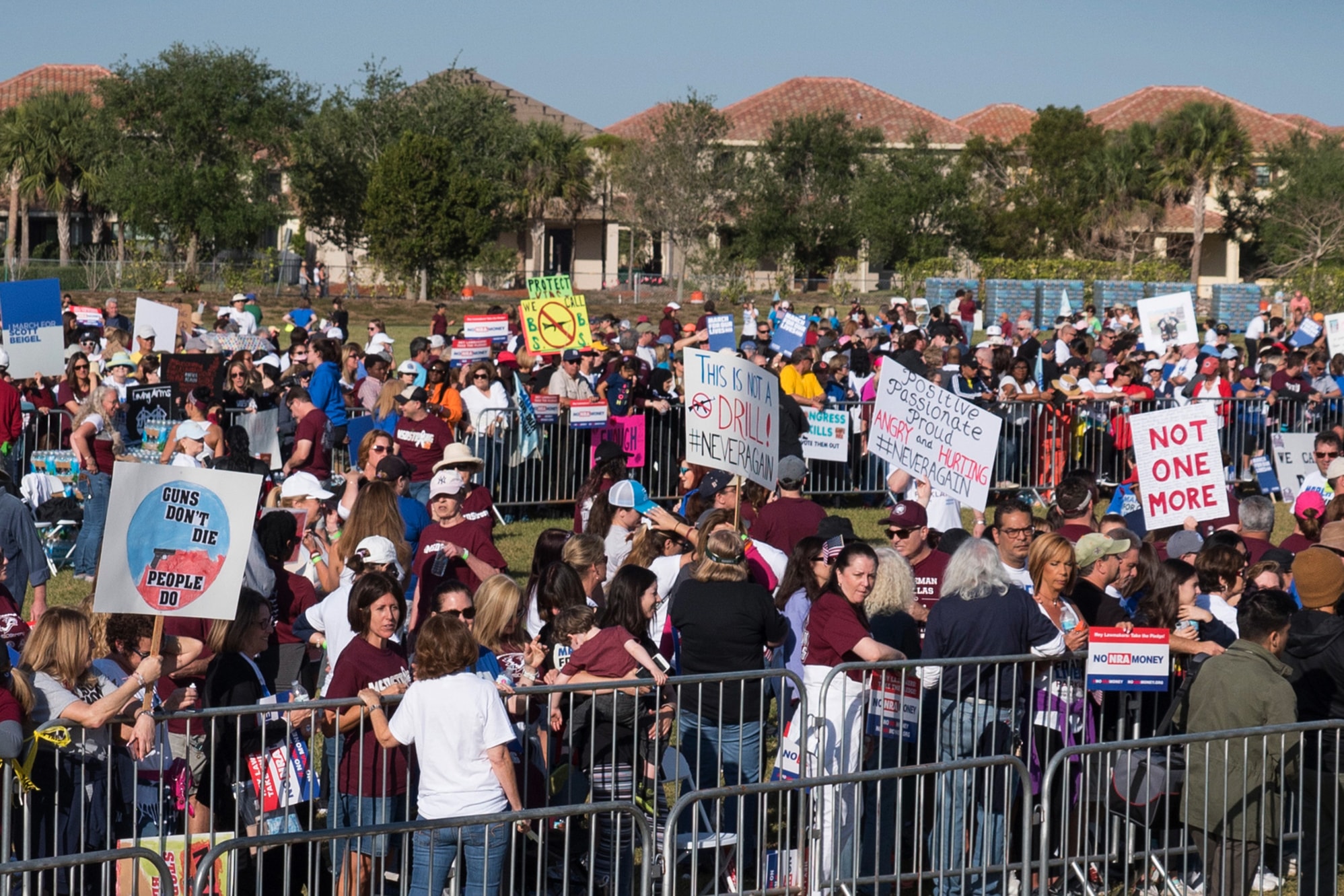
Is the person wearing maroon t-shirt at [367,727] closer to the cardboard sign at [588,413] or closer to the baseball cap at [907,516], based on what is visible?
the baseball cap at [907,516]

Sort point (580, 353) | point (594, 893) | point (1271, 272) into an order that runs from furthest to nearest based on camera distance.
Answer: point (1271, 272)
point (580, 353)
point (594, 893)

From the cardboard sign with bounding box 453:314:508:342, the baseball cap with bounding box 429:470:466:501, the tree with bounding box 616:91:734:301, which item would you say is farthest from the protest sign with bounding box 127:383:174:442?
the tree with bounding box 616:91:734:301

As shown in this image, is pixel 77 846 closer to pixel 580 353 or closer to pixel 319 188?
pixel 580 353

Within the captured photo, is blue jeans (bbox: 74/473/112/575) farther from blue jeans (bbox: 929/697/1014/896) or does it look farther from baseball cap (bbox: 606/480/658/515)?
blue jeans (bbox: 929/697/1014/896)

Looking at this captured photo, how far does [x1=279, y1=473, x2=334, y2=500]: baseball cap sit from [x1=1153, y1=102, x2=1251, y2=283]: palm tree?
177ft

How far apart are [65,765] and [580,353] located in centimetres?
1218

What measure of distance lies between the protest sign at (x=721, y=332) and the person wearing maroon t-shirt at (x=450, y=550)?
1193 centimetres

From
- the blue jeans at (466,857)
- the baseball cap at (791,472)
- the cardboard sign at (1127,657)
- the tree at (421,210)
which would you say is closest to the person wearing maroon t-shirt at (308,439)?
the baseball cap at (791,472)

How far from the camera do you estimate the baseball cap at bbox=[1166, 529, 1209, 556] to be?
336 inches

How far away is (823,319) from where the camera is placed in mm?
27906

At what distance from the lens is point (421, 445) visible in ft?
40.1

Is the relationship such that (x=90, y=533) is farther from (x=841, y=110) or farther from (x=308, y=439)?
(x=841, y=110)

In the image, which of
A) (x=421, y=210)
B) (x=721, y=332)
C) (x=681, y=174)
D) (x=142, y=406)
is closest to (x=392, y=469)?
(x=142, y=406)

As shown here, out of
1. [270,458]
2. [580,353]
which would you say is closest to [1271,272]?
[580,353]
